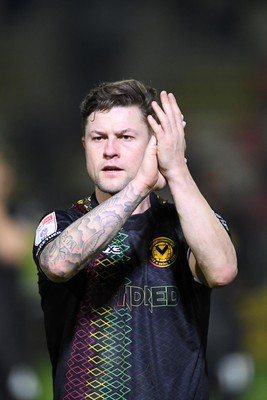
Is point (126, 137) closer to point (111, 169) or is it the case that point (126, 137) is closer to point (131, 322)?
point (111, 169)

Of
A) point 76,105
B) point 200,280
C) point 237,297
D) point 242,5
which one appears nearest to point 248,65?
point 242,5

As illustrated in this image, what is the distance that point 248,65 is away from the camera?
4.25 meters

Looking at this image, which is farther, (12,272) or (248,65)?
(248,65)

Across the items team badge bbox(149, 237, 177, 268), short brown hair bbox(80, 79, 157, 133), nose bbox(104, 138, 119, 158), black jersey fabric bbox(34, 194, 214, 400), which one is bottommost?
black jersey fabric bbox(34, 194, 214, 400)

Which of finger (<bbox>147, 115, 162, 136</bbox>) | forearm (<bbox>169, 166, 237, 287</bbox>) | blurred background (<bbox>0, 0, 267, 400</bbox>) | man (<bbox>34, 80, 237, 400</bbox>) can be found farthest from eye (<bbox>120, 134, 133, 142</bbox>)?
blurred background (<bbox>0, 0, 267, 400</bbox>)

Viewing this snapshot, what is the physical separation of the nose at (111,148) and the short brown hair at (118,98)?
0.12 m

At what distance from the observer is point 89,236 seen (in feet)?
6.63

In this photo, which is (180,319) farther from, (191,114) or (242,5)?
(242,5)

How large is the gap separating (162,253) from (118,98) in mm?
454

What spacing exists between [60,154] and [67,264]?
2120mm

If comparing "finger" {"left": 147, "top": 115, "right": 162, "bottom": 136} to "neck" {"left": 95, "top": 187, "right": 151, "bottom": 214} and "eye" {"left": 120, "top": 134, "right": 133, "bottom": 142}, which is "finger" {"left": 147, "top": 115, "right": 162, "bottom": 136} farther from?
"neck" {"left": 95, "top": 187, "right": 151, "bottom": 214}

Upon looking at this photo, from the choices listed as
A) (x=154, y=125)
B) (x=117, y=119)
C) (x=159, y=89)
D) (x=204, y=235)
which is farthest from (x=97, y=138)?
(x=159, y=89)

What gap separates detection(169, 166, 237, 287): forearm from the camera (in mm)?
2021

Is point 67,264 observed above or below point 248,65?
below
